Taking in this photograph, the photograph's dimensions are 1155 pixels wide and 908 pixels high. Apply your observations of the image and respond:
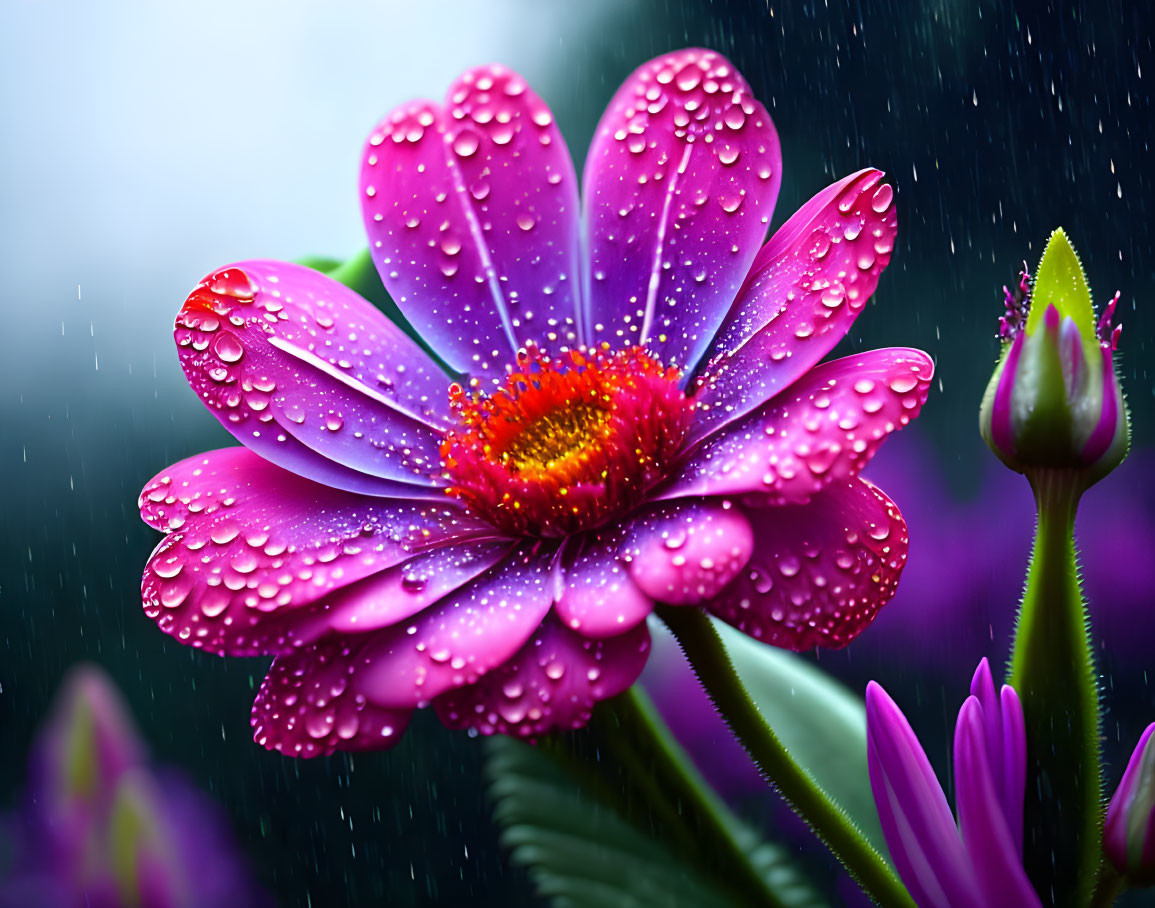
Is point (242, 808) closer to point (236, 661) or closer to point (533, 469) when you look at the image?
point (236, 661)

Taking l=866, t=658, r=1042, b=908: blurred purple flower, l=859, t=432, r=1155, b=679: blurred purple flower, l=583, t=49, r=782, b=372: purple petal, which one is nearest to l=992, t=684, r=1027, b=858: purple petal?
l=866, t=658, r=1042, b=908: blurred purple flower

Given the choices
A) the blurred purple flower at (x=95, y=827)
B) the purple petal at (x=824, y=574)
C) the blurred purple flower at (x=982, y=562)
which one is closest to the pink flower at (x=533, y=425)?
the purple petal at (x=824, y=574)

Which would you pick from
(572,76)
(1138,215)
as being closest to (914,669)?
Answer: (1138,215)

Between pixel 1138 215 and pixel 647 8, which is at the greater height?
pixel 647 8

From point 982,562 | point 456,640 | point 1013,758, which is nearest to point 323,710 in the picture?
point 456,640

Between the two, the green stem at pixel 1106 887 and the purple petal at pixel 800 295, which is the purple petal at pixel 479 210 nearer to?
the purple petal at pixel 800 295

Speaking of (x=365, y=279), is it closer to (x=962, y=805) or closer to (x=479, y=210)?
(x=479, y=210)

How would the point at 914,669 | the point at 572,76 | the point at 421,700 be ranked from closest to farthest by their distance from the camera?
the point at 421,700 → the point at 914,669 → the point at 572,76
